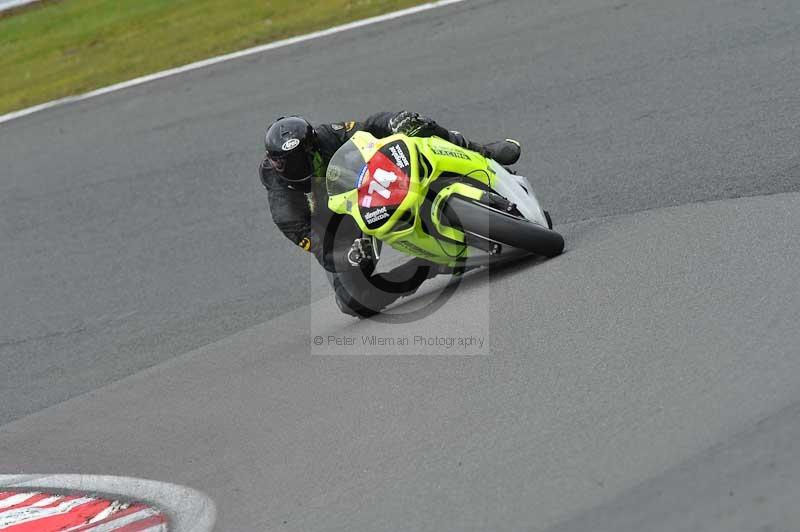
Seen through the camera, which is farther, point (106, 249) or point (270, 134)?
point (106, 249)

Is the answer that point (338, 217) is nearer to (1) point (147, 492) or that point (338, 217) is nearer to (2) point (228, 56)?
(1) point (147, 492)

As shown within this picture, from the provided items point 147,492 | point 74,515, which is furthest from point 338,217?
point 74,515

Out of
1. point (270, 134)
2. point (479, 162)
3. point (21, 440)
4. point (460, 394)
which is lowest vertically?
point (21, 440)

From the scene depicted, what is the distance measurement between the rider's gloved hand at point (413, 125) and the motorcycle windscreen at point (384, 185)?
44cm

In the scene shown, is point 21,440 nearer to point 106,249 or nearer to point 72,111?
point 106,249

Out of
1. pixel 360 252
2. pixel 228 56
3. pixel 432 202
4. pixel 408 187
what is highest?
pixel 408 187

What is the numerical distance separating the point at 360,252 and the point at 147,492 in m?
1.70

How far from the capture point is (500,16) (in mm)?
10594

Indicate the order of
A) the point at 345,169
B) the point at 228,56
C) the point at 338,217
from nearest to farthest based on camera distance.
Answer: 1. the point at 345,169
2. the point at 338,217
3. the point at 228,56

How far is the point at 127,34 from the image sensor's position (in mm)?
13828

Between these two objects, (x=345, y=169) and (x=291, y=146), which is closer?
(x=345, y=169)

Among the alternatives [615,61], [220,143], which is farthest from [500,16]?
[220,143]

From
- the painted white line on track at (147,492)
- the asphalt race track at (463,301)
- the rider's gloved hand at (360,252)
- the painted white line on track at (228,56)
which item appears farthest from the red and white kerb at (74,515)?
the painted white line on track at (228,56)

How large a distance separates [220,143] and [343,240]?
381 centimetres
